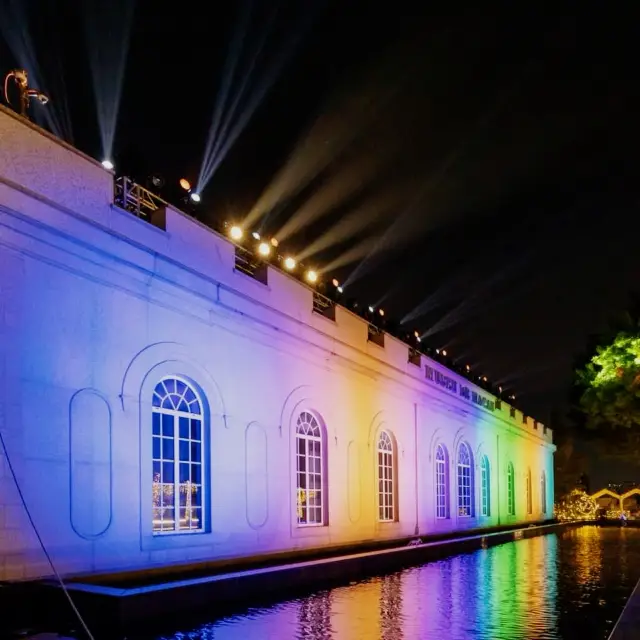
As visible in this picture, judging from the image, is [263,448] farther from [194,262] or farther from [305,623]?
[305,623]

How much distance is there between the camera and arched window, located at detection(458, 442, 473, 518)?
25.2m

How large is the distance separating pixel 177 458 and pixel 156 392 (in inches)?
40.8

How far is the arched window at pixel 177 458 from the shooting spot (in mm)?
10930

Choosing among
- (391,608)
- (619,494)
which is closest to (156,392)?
(391,608)

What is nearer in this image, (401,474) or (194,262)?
(194,262)

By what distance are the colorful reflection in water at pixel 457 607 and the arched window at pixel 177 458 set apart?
7.51ft

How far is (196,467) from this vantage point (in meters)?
11.7

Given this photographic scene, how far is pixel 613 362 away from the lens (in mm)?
21297

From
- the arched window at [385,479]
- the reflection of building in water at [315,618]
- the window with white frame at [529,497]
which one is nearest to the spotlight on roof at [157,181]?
the reflection of building in water at [315,618]

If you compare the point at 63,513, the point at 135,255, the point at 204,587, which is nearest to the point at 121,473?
the point at 63,513

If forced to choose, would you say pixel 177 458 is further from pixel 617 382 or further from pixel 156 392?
pixel 617 382

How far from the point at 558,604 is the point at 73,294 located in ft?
22.4

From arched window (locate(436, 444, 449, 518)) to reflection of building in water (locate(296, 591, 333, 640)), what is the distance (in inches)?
510

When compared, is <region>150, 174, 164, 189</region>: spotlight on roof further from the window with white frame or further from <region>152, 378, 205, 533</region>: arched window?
the window with white frame
